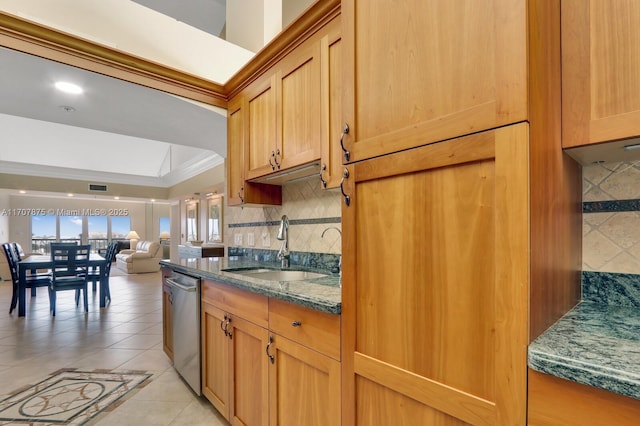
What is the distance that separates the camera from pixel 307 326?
130cm

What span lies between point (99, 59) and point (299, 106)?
137 cm

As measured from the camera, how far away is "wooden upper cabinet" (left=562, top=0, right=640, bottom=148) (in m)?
0.81

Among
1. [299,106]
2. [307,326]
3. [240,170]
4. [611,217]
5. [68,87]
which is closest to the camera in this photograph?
[611,217]

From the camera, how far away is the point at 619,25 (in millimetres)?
839

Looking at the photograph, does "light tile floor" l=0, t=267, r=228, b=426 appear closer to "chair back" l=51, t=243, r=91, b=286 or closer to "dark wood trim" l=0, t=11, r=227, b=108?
"chair back" l=51, t=243, r=91, b=286

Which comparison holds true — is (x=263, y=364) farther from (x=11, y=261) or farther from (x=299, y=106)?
(x=11, y=261)

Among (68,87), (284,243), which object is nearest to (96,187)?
(68,87)

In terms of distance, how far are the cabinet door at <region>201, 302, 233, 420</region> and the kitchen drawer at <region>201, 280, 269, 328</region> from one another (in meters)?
0.06

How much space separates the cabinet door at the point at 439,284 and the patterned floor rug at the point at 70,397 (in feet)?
6.84

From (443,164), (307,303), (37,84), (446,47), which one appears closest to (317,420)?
(307,303)

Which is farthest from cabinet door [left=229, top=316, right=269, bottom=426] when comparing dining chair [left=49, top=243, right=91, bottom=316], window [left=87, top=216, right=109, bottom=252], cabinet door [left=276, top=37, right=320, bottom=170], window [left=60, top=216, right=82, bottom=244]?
window [left=87, top=216, right=109, bottom=252]

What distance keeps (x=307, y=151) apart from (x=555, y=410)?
1.50 m

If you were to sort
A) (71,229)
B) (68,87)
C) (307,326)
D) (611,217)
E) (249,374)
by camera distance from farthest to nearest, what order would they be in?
1. (71,229)
2. (68,87)
3. (249,374)
4. (307,326)
5. (611,217)

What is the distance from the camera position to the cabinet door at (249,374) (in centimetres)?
154
